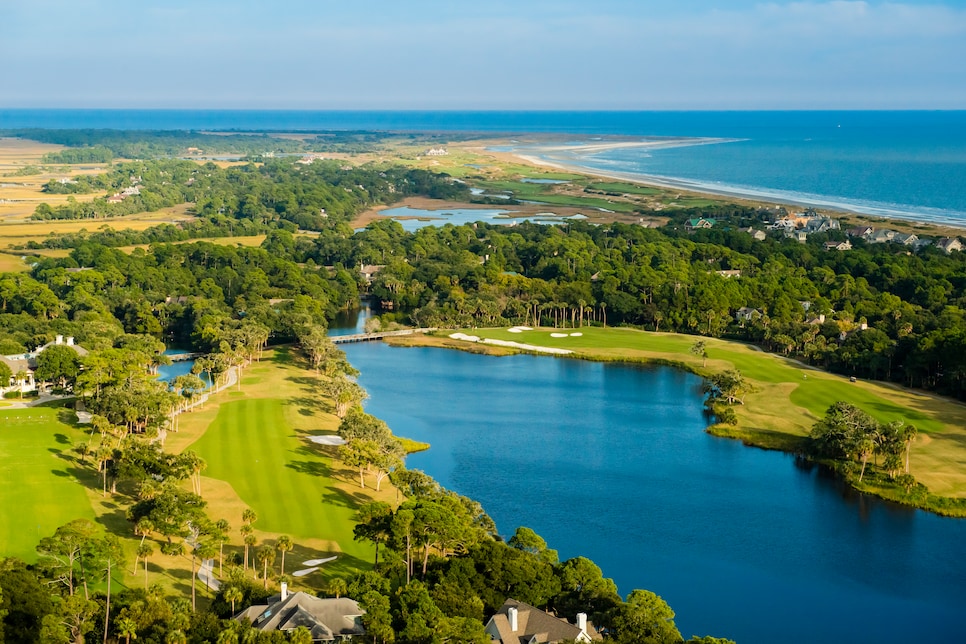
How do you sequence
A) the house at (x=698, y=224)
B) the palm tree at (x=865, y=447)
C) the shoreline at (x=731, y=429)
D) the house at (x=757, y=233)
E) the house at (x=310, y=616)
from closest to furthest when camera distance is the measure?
the house at (x=310, y=616) < the shoreline at (x=731, y=429) < the palm tree at (x=865, y=447) < the house at (x=757, y=233) < the house at (x=698, y=224)

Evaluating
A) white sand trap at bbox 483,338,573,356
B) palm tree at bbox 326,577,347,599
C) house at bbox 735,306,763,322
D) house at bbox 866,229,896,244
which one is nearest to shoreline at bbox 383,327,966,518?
white sand trap at bbox 483,338,573,356

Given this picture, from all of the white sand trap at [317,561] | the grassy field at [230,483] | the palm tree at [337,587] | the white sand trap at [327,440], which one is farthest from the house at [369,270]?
the palm tree at [337,587]

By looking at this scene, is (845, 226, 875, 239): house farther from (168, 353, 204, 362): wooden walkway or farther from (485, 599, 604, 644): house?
(485, 599, 604, 644): house

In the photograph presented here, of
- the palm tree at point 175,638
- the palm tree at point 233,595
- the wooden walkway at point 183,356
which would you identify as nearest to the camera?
the palm tree at point 175,638

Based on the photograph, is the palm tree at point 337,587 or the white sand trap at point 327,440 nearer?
the palm tree at point 337,587

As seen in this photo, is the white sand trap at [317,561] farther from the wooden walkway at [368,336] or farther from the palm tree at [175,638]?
the wooden walkway at [368,336]

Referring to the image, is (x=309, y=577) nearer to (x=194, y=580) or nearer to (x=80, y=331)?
(x=194, y=580)

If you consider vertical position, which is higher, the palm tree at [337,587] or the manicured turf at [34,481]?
the palm tree at [337,587]

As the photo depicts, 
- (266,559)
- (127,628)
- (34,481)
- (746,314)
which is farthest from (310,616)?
(746,314)
